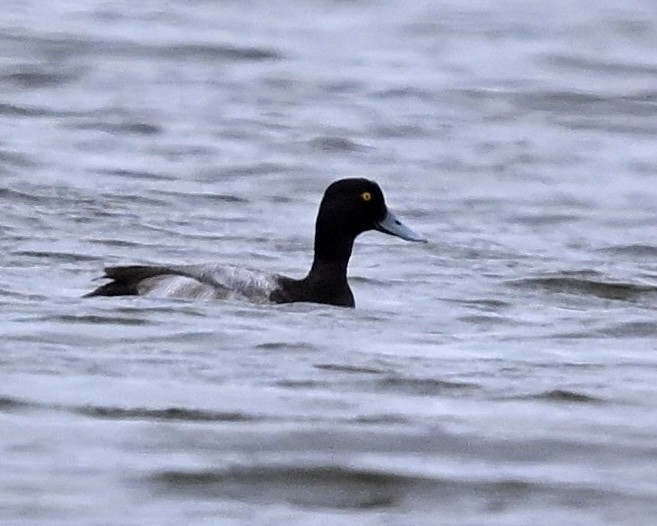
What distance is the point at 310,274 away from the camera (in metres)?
14.2

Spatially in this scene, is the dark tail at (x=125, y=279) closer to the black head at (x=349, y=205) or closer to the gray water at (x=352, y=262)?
the gray water at (x=352, y=262)

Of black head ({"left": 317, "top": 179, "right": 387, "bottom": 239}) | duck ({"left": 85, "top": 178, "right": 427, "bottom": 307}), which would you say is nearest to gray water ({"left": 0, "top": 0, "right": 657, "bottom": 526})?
duck ({"left": 85, "top": 178, "right": 427, "bottom": 307})

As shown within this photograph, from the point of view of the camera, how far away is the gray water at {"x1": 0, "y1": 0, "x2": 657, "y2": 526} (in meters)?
9.67

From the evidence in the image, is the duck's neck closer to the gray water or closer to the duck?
the duck

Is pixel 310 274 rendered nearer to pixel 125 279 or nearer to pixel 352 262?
pixel 125 279

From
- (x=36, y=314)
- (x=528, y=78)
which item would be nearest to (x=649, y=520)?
(x=36, y=314)

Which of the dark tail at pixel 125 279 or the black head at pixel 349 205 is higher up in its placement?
the black head at pixel 349 205

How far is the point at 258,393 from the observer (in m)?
11.0

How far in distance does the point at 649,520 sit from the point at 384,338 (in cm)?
361

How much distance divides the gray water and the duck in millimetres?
194

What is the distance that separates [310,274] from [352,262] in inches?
77.2

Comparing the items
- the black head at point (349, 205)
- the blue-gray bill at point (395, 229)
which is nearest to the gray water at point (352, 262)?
the blue-gray bill at point (395, 229)

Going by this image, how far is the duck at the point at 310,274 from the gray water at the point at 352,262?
0.64 feet

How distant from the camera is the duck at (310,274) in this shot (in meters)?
13.6
